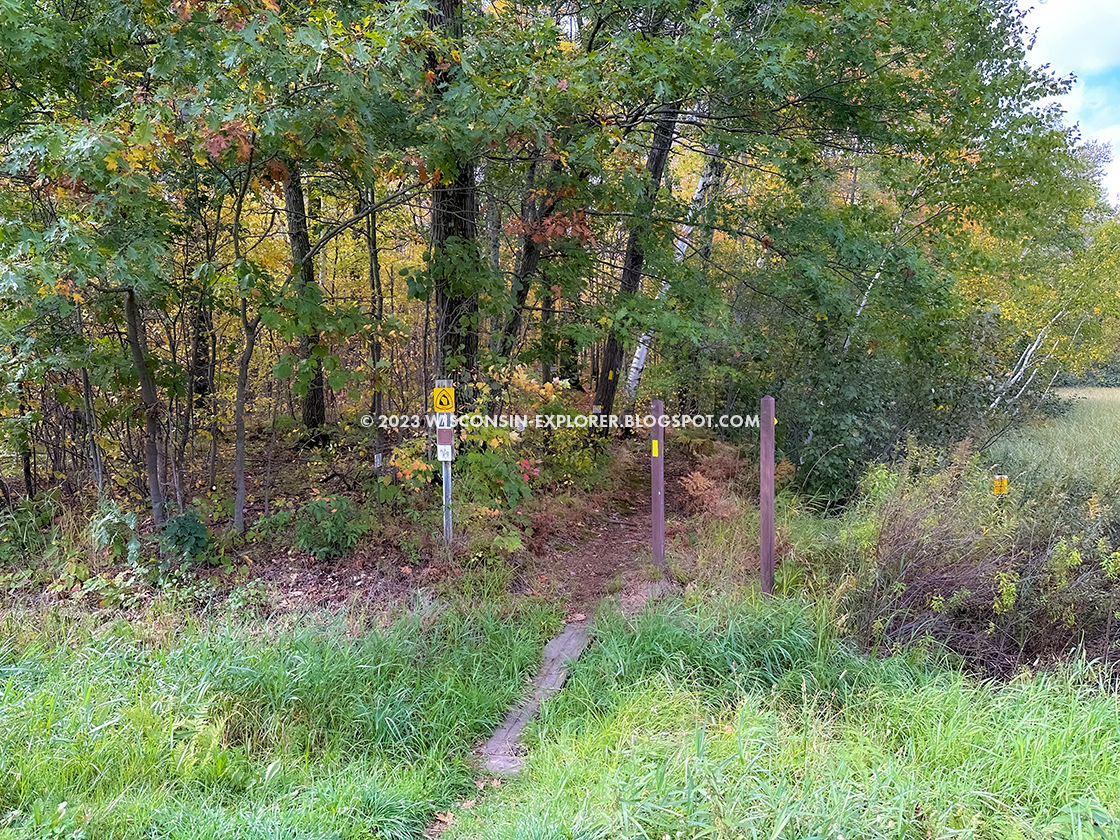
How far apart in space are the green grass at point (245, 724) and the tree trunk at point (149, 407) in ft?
4.05

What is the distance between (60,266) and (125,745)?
3.10 m

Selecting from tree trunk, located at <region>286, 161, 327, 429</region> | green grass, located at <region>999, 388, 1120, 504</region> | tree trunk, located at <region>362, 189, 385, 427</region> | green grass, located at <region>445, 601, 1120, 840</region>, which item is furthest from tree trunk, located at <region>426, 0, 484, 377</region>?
green grass, located at <region>999, 388, 1120, 504</region>

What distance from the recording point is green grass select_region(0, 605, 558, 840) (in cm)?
271

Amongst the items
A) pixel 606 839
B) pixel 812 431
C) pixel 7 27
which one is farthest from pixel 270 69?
pixel 812 431

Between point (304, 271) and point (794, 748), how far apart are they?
5.44 m

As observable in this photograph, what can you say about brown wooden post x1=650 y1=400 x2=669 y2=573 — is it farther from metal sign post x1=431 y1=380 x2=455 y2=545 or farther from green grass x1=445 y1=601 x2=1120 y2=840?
metal sign post x1=431 y1=380 x2=455 y2=545

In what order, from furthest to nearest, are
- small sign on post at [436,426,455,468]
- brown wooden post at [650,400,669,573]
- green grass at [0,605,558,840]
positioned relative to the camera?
brown wooden post at [650,400,669,573] → small sign on post at [436,426,455,468] → green grass at [0,605,558,840]

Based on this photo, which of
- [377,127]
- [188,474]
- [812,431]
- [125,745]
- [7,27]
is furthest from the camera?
[812,431]

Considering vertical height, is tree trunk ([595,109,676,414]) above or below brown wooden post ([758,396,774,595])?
above

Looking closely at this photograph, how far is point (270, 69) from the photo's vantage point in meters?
4.20

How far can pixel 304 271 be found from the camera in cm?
594

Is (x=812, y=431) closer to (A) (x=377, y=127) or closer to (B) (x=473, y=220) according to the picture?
(B) (x=473, y=220)

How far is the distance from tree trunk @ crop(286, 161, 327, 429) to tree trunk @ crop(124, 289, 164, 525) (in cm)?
123

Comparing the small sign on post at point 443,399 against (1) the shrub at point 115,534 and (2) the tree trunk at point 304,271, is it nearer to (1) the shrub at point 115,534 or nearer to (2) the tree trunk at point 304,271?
(2) the tree trunk at point 304,271
